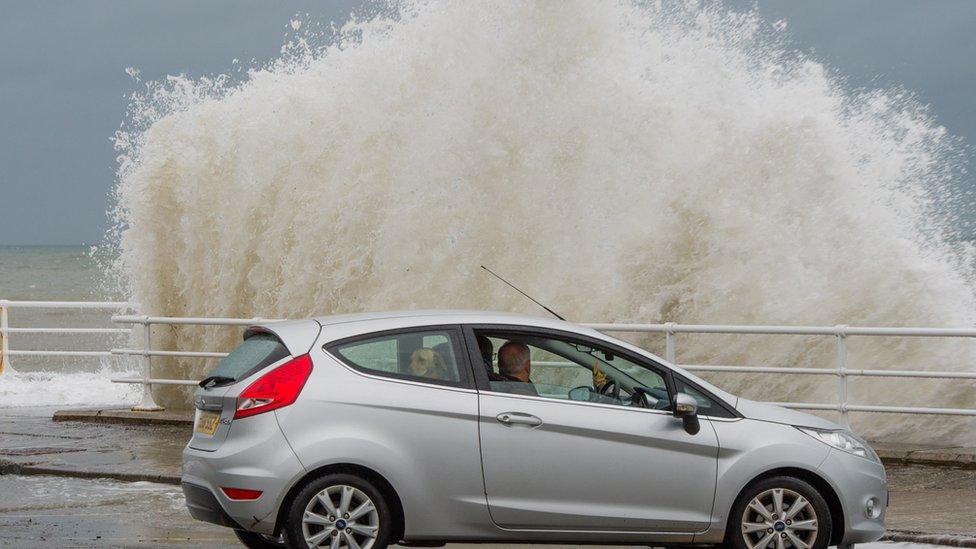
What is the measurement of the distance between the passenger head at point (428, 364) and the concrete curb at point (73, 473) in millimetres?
Answer: 3956

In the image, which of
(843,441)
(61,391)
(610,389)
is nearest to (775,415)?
Answer: (843,441)

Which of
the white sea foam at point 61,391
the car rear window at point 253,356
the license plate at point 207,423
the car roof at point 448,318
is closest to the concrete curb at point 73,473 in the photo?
the license plate at point 207,423

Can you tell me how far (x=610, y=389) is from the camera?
295 inches

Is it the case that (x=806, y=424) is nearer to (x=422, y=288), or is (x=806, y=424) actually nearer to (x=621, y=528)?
(x=621, y=528)

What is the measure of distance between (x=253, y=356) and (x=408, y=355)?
2.61 feet

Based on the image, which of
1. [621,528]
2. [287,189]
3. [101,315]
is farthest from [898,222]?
[101,315]

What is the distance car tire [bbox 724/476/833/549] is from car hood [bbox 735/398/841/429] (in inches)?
13.3

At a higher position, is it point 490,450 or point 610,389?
point 610,389

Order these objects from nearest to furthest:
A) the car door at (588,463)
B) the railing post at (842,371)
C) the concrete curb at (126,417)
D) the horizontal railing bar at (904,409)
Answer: the car door at (588,463) < the horizontal railing bar at (904,409) < the railing post at (842,371) < the concrete curb at (126,417)

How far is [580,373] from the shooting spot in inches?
310

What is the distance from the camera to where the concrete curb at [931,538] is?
8.03 metres

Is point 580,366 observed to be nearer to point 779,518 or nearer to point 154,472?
point 779,518

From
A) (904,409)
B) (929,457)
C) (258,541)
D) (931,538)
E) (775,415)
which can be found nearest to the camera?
(775,415)

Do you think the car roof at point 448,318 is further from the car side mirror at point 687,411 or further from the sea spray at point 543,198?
the sea spray at point 543,198
